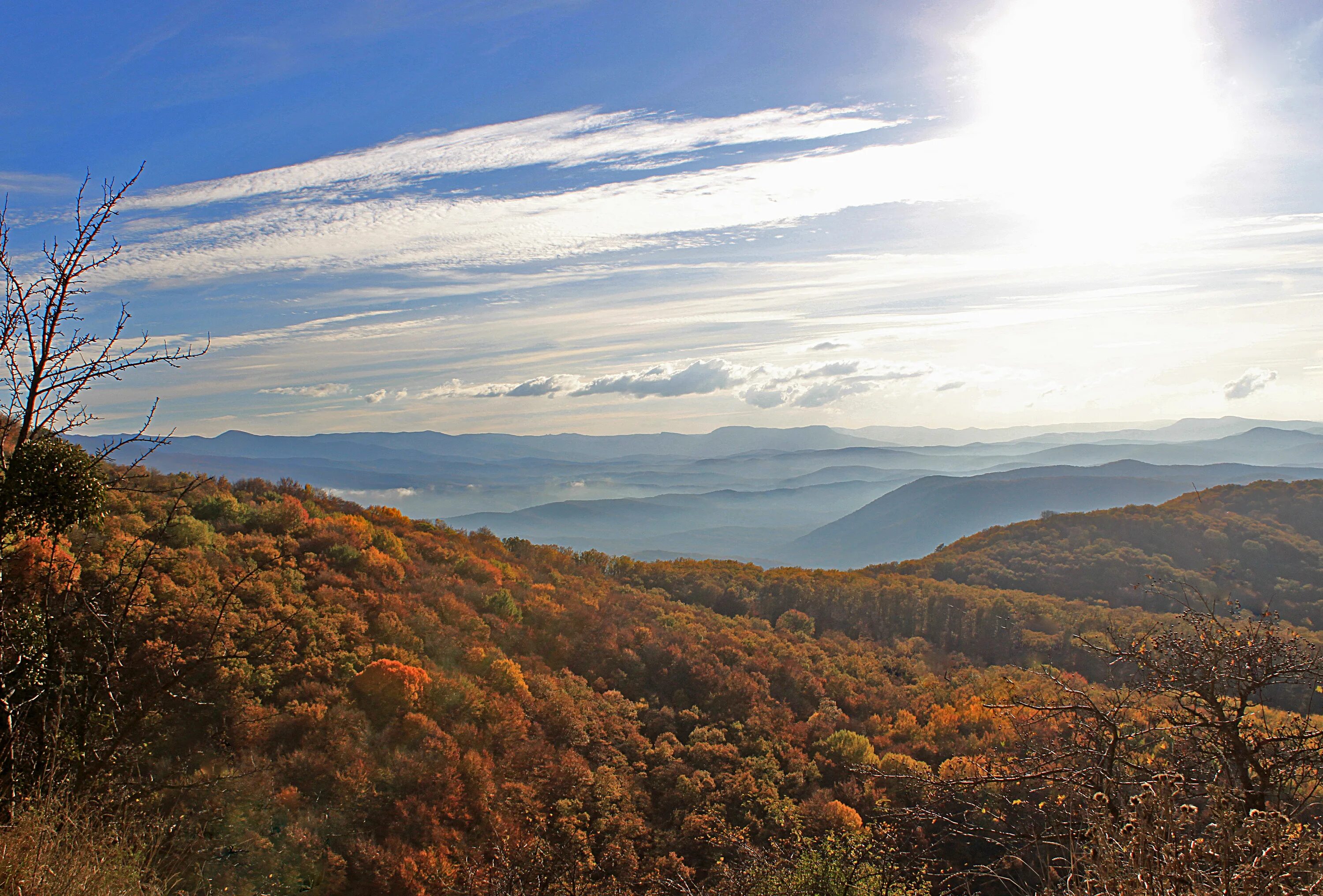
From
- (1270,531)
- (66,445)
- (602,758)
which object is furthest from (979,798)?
(1270,531)

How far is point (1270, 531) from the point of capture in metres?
46.0

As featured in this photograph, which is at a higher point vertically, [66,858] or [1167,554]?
[66,858]

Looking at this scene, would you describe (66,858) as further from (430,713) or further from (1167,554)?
(1167,554)

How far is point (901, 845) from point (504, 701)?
9.11 metres

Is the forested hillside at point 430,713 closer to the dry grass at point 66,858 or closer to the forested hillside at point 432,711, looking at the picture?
the forested hillside at point 432,711

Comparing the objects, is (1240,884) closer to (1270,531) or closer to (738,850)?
(738,850)

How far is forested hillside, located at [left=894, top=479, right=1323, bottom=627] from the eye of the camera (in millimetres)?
40156

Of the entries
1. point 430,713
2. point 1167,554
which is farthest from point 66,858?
point 1167,554

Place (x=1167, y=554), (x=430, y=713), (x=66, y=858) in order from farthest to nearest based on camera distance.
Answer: (x=1167, y=554) → (x=430, y=713) → (x=66, y=858)

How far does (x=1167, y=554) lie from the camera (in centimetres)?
4453

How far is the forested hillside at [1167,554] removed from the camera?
40156 millimetres

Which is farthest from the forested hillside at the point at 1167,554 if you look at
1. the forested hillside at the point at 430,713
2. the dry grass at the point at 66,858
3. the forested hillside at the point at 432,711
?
the dry grass at the point at 66,858

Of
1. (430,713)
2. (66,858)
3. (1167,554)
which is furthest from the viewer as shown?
(1167,554)

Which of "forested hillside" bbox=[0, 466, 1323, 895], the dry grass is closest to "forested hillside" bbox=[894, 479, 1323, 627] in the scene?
"forested hillside" bbox=[0, 466, 1323, 895]
